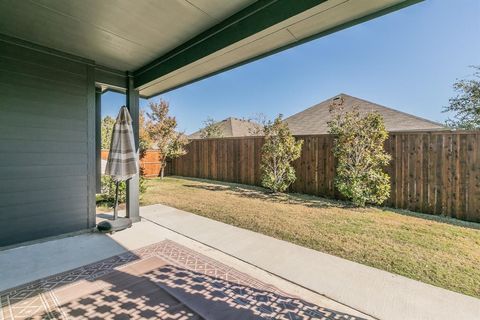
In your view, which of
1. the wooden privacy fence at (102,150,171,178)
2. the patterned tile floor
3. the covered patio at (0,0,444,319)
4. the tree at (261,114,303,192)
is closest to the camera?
the patterned tile floor

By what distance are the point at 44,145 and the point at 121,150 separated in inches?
43.5

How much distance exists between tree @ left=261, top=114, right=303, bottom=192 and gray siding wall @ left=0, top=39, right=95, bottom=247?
16.9ft

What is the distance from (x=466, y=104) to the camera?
888 centimetres

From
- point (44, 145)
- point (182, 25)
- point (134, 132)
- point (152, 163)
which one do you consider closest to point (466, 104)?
point (182, 25)

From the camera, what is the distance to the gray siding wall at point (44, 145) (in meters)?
3.20

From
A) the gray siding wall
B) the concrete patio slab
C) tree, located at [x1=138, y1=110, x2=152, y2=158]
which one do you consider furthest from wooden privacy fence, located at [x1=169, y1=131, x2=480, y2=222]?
tree, located at [x1=138, y1=110, x2=152, y2=158]

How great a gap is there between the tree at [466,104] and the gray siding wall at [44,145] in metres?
12.3

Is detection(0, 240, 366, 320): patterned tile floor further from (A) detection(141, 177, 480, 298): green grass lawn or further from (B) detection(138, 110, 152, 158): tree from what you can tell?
(B) detection(138, 110, 152, 158): tree

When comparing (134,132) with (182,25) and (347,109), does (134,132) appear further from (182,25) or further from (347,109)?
(347,109)

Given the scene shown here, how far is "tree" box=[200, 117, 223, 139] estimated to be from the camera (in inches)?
804

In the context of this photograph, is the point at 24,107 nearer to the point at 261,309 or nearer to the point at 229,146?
the point at 261,309

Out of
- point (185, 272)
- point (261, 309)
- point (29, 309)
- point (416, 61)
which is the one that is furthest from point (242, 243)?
point (416, 61)

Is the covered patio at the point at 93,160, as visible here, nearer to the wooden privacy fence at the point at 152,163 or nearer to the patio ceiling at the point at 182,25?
the patio ceiling at the point at 182,25

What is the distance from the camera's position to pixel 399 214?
505cm
